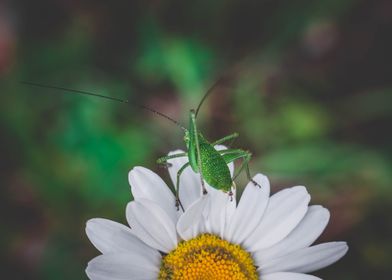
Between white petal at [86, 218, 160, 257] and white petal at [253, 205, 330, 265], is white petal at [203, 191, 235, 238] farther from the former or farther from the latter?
white petal at [86, 218, 160, 257]

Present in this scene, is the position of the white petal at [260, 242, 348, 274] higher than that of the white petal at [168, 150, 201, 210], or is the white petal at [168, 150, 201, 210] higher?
the white petal at [168, 150, 201, 210]

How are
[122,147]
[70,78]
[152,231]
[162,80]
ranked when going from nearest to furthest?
[152,231], [122,147], [70,78], [162,80]

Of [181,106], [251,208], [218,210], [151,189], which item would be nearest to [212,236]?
[218,210]

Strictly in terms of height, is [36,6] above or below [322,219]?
above

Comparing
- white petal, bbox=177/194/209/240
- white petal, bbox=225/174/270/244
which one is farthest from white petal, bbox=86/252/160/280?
white petal, bbox=225/174/270/244

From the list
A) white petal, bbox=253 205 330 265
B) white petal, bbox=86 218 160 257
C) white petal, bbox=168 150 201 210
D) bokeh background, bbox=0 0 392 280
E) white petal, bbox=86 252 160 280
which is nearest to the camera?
white petal, bbox=86 252 160 280

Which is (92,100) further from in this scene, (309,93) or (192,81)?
(309,93)

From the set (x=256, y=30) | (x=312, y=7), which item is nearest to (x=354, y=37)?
(x=312, y=7)

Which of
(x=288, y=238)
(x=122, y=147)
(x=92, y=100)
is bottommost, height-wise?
(x=288, y=238)

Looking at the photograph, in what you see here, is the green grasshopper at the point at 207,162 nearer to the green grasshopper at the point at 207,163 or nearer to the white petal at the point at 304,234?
the green grasshopper at the point at 207,163
